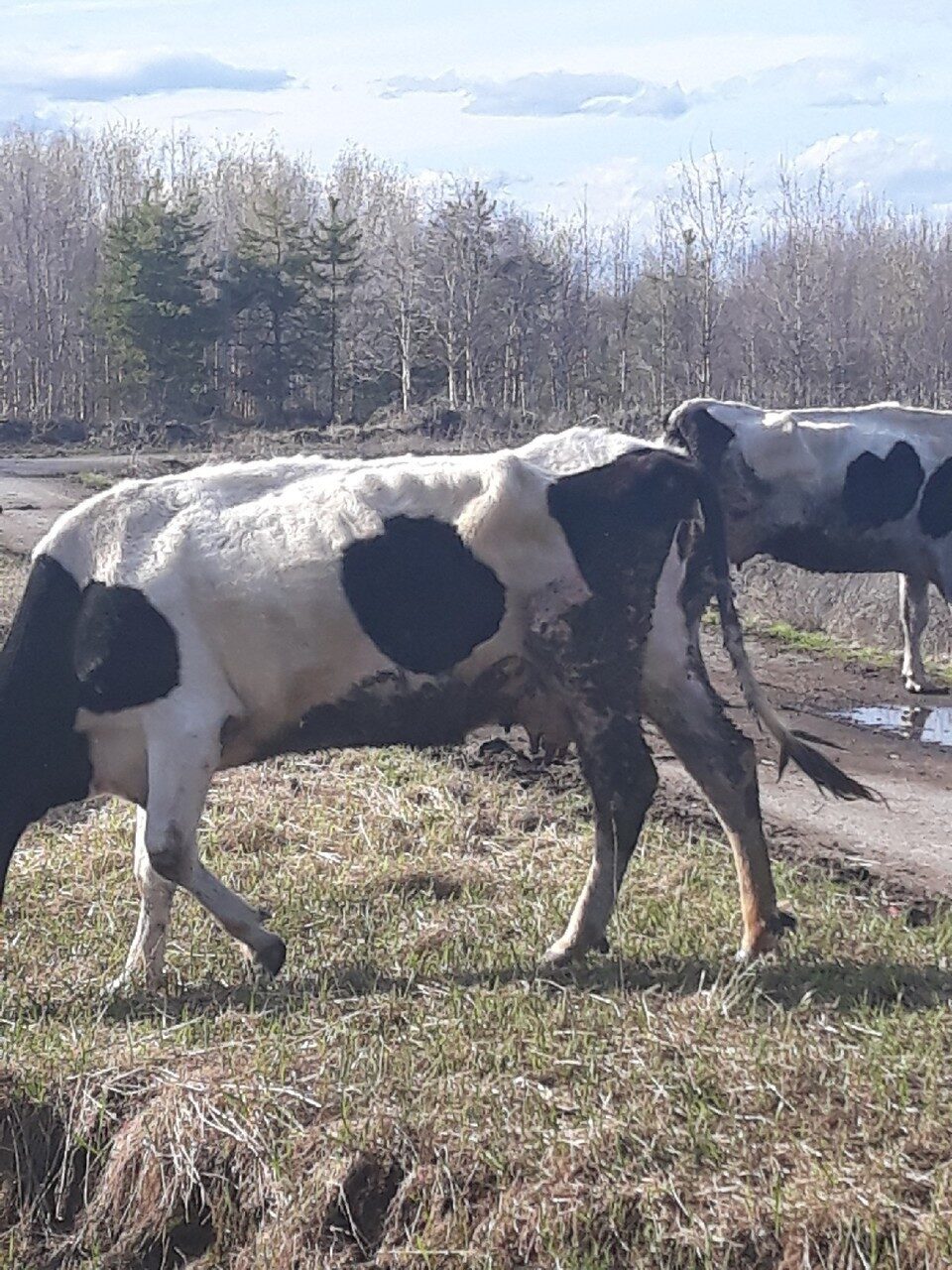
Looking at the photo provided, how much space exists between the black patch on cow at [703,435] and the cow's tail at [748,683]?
18.8 feet

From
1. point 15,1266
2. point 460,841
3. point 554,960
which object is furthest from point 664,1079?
point 460,841

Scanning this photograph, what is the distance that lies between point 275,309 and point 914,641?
152ft

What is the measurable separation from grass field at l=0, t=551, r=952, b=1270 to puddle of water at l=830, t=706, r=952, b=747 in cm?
389

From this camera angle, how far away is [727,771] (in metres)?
6.24

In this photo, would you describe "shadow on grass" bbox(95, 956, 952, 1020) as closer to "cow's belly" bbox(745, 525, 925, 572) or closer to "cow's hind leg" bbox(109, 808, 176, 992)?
"cow's hind leg" bbox(109, 808, 176, 992)

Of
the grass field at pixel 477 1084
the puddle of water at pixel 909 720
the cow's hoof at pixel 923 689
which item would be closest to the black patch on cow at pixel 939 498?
the cow's hoof at pixel 923 689

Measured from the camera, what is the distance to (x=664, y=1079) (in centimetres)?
476

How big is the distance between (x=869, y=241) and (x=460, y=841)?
7064 cm

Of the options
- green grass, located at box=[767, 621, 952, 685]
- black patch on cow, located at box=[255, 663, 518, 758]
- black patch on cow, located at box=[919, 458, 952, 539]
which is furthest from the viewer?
green grass, located at box=[767, 621, 952, 685]

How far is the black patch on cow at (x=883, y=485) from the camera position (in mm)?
12398

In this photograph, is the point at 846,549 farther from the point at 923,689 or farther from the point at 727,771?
the point at 727,771

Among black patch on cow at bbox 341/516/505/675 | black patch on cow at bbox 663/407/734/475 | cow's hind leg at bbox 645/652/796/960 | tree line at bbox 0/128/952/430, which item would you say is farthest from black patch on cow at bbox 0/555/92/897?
tree line at bbox 0/128/952/430

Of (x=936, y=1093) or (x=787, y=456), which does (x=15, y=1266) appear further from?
(x=787, y=456)

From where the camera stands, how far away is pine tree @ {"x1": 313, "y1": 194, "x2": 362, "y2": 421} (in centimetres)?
5466
